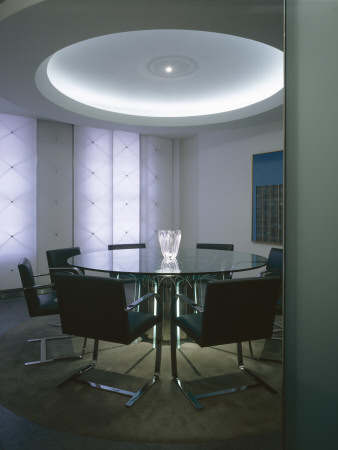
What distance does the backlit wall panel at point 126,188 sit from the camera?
5621mm

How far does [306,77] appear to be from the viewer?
3.65ft

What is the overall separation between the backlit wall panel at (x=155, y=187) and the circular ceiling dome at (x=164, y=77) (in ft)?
3.95

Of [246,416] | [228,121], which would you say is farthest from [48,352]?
[228,121]

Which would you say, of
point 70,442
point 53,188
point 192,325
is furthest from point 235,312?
point 53,188

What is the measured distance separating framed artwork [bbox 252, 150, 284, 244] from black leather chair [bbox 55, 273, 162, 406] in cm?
301

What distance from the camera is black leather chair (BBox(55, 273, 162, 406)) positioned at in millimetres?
1948

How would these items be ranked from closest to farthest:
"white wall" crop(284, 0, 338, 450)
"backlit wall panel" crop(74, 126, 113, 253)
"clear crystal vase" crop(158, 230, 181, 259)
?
"white wall" crop(284, 0, 338, 450) < "clear crystal vase" crop(158, 230, 181, 259) < "backlit wall panel" crop(74, 126, 113, 253)

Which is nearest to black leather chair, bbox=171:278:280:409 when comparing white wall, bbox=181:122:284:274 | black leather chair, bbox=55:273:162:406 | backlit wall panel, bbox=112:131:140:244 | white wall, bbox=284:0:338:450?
black leather chair, bbox=55:273:162:406

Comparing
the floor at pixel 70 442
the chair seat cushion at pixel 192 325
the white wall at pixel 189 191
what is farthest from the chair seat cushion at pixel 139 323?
the white wall at pixel 189 191

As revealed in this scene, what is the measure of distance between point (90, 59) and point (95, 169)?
2.27 meters

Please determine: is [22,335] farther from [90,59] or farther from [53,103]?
[90,59]

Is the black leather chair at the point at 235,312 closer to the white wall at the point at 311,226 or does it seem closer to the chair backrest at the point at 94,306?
the chair backrest at the point at 94,306

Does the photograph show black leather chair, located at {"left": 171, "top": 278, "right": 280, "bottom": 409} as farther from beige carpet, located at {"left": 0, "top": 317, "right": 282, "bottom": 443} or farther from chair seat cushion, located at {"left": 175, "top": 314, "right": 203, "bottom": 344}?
beige carpet, located at {"left": 0, "top": 317, "right": 282, "bottom": 443}

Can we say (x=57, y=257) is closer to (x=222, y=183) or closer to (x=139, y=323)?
(x=139, y=323)
